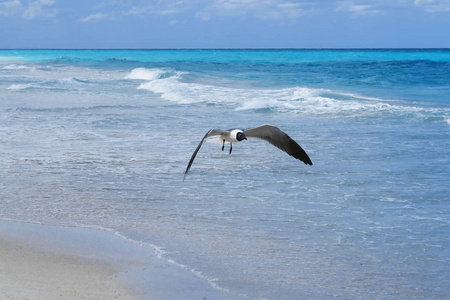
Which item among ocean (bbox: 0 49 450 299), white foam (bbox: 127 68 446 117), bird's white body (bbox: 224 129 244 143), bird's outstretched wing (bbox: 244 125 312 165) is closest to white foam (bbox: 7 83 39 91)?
white foam (bbox: 127 68 446 117)

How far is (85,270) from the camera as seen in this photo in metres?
4.91

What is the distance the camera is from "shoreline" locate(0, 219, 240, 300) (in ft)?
14.8

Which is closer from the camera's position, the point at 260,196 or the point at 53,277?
the point at 53,277

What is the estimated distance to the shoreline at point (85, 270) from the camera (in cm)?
450

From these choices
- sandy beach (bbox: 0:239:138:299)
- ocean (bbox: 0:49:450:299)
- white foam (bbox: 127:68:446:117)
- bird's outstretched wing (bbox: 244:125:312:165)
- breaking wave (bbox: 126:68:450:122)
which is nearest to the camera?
sandy beach (bbox: 0:239:138:299)

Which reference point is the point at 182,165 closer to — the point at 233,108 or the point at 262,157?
the point at 262,157

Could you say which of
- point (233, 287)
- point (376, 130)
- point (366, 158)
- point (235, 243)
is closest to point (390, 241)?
point (235, 243)

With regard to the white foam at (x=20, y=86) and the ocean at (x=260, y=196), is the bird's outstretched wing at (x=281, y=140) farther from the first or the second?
the white foam at (x=20, y=86)

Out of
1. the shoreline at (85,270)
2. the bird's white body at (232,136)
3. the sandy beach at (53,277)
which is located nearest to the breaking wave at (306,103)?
the bird's white body at (232,136)

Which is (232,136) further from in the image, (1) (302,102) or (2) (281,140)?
(1) (302,102)

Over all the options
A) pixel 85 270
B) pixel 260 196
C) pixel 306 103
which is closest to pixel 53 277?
pixel 85 270

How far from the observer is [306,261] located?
17.3ft

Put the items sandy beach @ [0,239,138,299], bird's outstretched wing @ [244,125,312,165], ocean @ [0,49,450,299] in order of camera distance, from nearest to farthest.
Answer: sandy beach @ [0,239,138,299], ocean @ [0,49,450,299], bird's outstretched wing @ [244,125,312,165]

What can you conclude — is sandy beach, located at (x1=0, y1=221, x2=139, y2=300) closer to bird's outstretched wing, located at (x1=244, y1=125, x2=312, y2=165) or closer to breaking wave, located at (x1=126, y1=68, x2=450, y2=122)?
bird's outstretched wing, located at (x1=244, y1=125, x2=312, y2=165)
